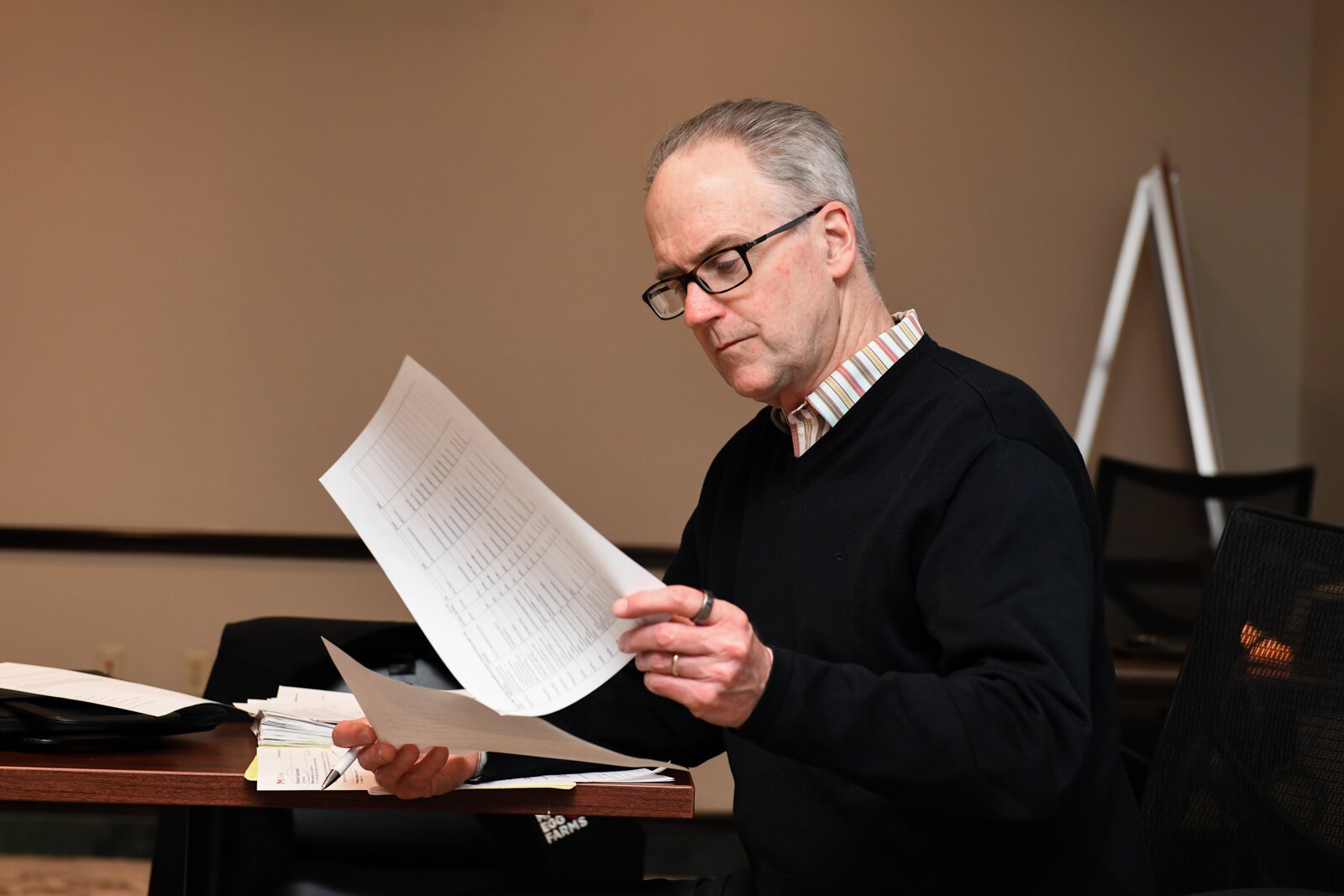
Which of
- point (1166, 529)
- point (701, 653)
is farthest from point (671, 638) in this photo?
point (1166, 529)

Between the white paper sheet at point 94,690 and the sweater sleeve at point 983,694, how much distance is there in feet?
2.24

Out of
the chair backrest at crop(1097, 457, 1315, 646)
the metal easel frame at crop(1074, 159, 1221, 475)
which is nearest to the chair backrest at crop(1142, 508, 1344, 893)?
the chair backrest at crop(1097, 457, 1315, 646)

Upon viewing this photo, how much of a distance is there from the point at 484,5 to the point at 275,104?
0.59 metres

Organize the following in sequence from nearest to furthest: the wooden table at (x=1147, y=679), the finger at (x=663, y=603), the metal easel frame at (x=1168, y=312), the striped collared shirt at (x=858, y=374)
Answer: the finger at (x=663, y=603), the striped collared shirt at (x=858, y=374), the wooden table at (x=1147, y=679), the metal easel frame at (x=1168, y=312)

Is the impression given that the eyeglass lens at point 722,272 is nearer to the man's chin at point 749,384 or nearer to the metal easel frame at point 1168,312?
the man's chin at point 749,384

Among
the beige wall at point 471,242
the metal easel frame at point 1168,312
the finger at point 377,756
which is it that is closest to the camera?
the finger at point 377,756

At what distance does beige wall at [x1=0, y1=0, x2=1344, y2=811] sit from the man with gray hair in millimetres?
1968

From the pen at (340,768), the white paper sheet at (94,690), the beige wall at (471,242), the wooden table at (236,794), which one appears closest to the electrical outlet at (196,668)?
the beige wall at (471,242)

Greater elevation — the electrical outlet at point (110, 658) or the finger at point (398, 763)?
the finger at point (398, 763)

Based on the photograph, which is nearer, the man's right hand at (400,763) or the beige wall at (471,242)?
the man's right hand at (400,763)

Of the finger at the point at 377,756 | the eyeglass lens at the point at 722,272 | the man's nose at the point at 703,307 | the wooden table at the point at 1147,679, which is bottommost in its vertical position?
the wooden table at the point at 1147,679

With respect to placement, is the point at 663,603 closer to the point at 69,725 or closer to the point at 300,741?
the point at 300,741

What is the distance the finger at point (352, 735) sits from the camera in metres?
1.04

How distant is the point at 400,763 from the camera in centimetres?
104
